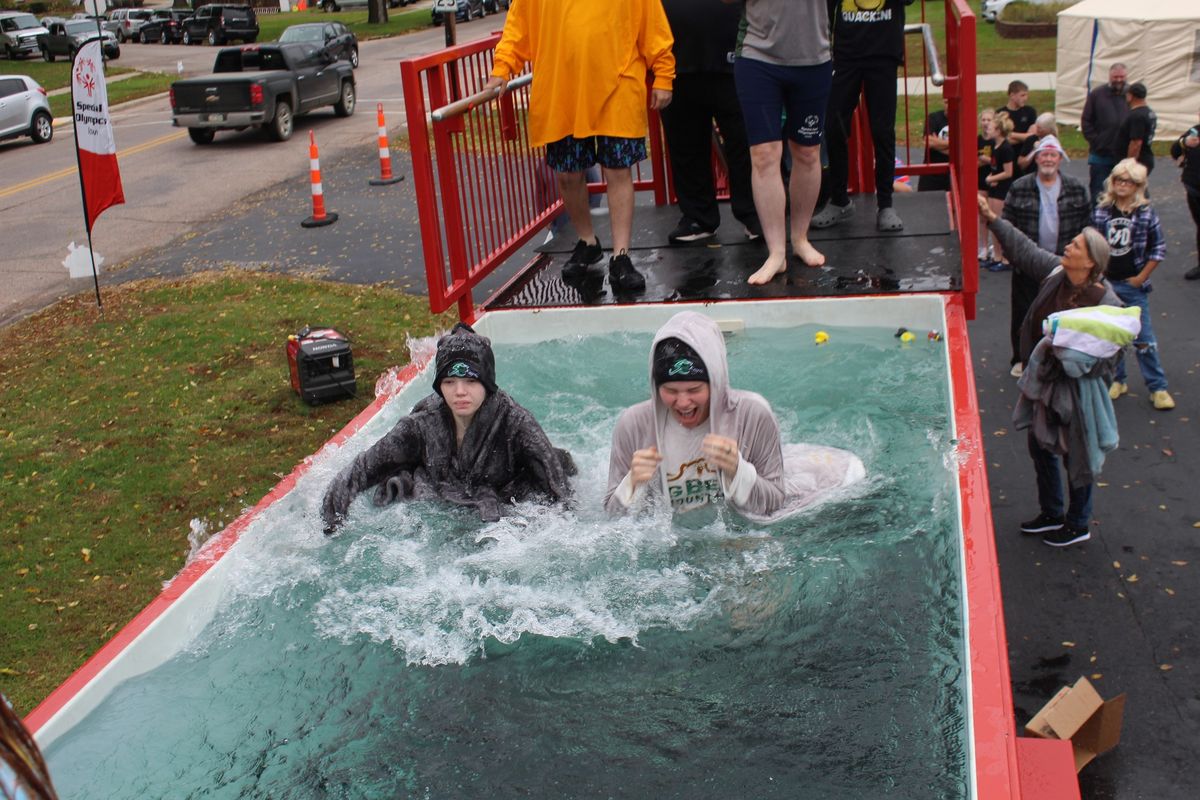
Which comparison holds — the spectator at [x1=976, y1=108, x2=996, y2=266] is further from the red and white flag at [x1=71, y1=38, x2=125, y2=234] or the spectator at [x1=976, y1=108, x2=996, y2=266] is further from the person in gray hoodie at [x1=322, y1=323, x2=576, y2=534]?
the red and white flag at [x1=71, y1=38, x2=125, y2=234]

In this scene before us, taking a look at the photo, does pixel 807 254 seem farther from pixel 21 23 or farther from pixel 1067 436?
pixel 21 23

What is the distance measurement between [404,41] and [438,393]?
42.4 metres

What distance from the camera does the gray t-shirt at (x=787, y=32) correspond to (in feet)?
21.5

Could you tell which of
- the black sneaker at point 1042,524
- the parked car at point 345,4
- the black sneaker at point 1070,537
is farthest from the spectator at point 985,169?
the parked car at point 345,4

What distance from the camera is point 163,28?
52.3 m

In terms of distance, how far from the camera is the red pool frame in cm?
324

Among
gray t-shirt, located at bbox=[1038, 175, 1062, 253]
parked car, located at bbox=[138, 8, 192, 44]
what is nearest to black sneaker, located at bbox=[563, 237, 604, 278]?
gray t-shirt, located at bbox=[1038, 175, 1062, 253]

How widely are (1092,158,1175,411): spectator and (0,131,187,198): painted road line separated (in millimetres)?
18308

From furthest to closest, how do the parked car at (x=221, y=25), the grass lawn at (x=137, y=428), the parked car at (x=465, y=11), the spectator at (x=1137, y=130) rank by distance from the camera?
the parked car at (x=465, y=11)
the parked car at (x=221, y=25)
the spectator at (x=1137, y=130)
the grass lawn at (x=137, y=428)

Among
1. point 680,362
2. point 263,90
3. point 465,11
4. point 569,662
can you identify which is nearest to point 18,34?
point 465,11

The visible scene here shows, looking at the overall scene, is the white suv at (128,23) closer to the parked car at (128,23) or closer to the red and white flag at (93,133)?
the parked car at (128,23)

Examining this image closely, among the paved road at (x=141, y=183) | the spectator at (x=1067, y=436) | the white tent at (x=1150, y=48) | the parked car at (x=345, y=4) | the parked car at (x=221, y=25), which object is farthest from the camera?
the parked car at (x=345, y=4)

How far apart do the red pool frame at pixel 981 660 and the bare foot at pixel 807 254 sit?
2216mm

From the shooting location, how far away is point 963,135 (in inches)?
257
